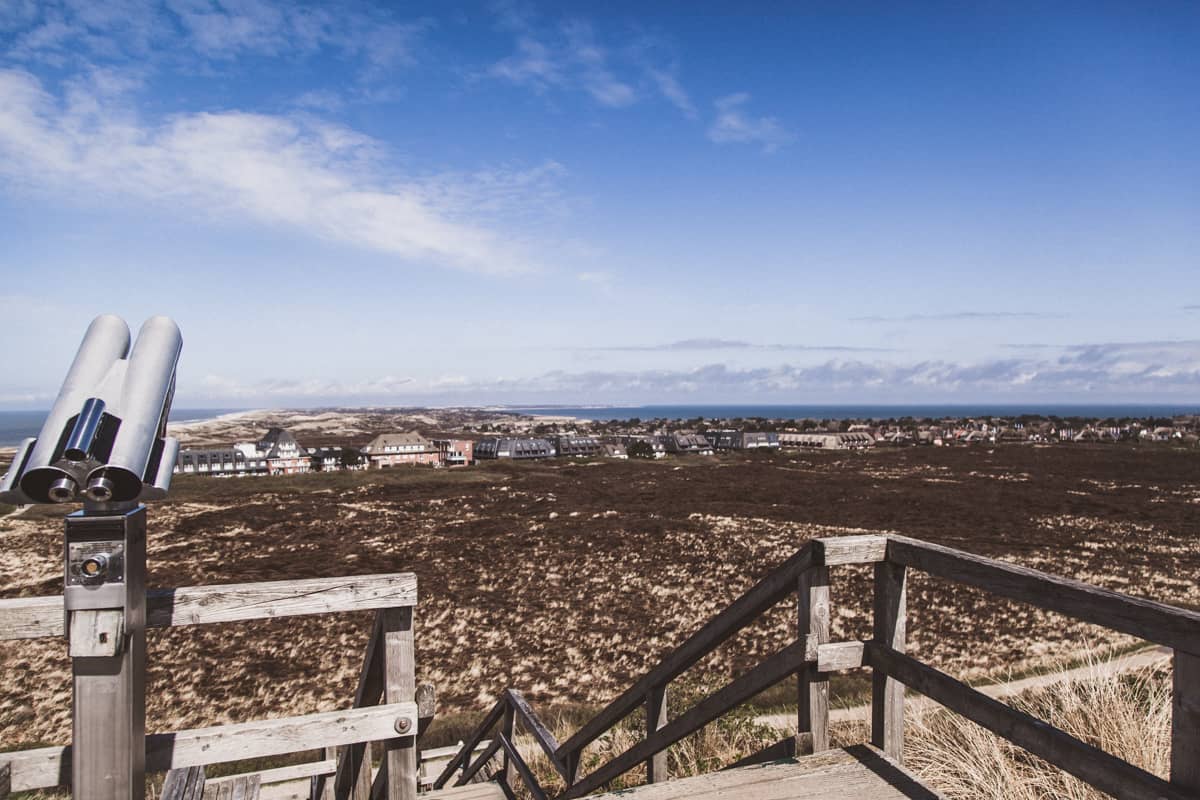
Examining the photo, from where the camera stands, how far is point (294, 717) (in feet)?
8.05

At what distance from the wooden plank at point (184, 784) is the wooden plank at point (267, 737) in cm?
5

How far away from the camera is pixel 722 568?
902 inches

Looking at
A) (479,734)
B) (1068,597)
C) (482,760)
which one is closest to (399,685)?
(1068,597)

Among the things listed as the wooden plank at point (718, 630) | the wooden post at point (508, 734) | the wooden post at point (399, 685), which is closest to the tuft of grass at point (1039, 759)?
the wooden plank at point (718, 630)

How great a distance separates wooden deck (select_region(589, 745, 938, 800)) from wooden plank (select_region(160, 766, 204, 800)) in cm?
144

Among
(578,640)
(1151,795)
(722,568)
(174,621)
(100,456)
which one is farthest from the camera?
(722,568)

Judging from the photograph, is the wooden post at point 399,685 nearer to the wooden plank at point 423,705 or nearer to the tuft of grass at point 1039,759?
the wooden plank at point 423,705

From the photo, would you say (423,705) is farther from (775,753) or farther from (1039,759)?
(1039,759)

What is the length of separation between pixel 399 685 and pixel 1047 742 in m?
2.12

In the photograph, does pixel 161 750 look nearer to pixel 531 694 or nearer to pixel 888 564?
pixel 888 564

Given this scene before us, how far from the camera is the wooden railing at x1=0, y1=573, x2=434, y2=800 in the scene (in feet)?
7.76

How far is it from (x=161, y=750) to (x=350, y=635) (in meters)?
15.1

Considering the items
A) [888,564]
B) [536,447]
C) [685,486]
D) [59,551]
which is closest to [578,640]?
[888,564]

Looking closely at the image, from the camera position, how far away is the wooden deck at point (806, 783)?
2.70 meters
